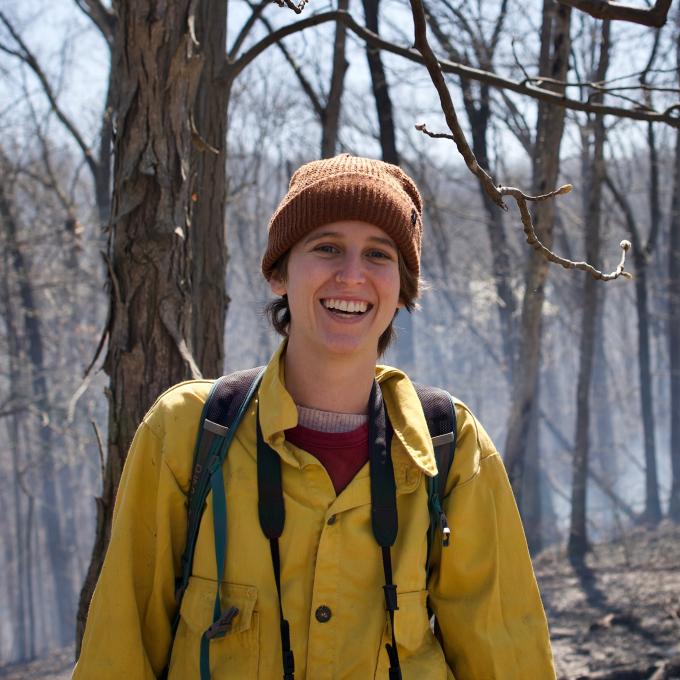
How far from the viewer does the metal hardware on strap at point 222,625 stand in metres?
1.86

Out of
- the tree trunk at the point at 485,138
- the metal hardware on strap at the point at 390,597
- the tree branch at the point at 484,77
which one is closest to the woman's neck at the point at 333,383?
the metal hardware on strap at the point at 390,597

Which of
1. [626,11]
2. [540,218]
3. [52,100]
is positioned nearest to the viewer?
[626,11]

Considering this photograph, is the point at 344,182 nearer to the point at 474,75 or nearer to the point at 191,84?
the point at 191,84

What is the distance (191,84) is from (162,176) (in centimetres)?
41

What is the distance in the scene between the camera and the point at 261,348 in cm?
3550

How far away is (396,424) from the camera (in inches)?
84.1

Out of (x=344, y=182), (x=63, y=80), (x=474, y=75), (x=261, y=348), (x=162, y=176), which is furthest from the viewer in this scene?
(x=261, y=348)

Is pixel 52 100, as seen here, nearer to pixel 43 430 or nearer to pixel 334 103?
pixel 334 103

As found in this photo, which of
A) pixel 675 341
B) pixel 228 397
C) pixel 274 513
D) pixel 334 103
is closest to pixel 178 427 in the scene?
pixel 228 397

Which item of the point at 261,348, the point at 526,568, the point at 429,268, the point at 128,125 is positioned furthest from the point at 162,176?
the point at 261,348

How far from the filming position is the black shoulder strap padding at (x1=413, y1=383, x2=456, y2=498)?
2.08 meters

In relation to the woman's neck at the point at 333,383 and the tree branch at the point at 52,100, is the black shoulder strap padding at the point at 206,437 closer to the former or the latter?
the woman's neck at the point at 333,383

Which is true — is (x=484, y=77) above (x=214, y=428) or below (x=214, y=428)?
above

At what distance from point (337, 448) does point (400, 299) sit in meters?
0.51
